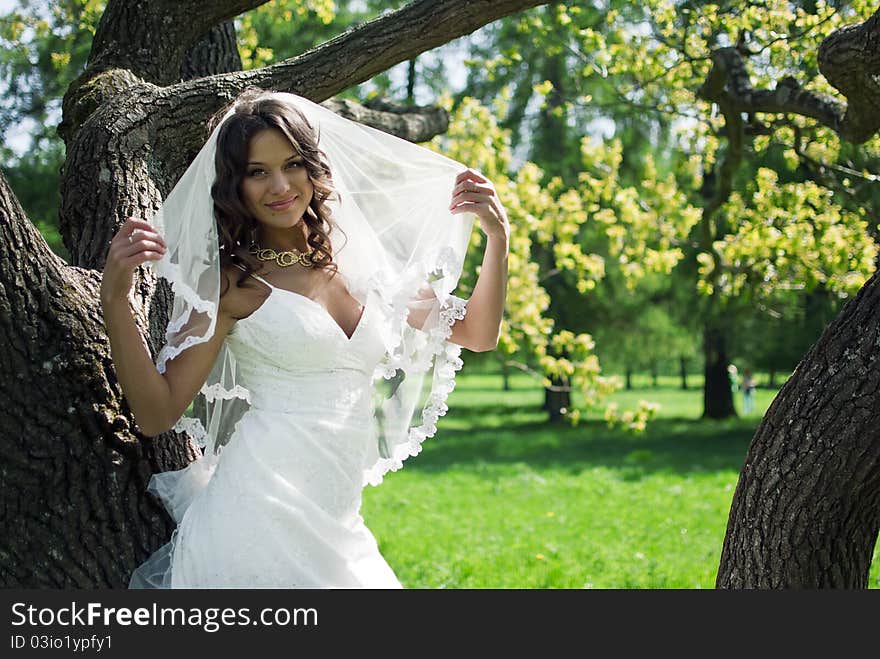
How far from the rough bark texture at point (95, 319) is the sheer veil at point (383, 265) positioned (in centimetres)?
16

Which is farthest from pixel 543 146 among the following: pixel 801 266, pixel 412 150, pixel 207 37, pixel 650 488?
pixel 412 150

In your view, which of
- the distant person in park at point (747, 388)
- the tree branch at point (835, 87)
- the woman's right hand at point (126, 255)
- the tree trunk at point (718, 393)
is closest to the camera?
the woman's right hand at point (126, 255)

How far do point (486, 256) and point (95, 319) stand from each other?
3.58 ft

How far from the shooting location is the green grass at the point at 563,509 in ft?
22.1

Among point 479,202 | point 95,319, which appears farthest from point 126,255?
point 479,202

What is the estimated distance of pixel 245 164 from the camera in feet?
8.21

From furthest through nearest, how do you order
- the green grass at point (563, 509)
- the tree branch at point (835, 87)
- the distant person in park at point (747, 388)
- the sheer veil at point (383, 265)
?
1. the distant person in park at point (747, 388)
2. the green grass at point (563, 509)
3. the tree branch at point (835, 87)
4. the sheer veil at point (383, 265)

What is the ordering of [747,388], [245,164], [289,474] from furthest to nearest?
1. [747,388]
2. [245,164]
3. [289,474]

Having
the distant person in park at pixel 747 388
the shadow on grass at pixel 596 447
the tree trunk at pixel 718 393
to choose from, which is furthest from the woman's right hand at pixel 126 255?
the distant person in park at pixel 747 388

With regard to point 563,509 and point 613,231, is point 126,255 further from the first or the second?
point 563,509

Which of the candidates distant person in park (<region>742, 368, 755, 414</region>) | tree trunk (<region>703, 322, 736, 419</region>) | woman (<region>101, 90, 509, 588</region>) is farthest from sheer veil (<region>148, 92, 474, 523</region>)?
distant person in park (<region>742, 368, 755, 414</region>)

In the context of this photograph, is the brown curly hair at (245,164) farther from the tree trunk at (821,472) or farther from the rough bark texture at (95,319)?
the tree trunk at (821,472)

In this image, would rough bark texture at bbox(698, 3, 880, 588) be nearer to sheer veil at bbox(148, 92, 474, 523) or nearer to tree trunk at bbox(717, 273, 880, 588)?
tree trunk at bbox(717, 273, 880, 588)

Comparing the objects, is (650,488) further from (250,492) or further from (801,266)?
(250,492)
